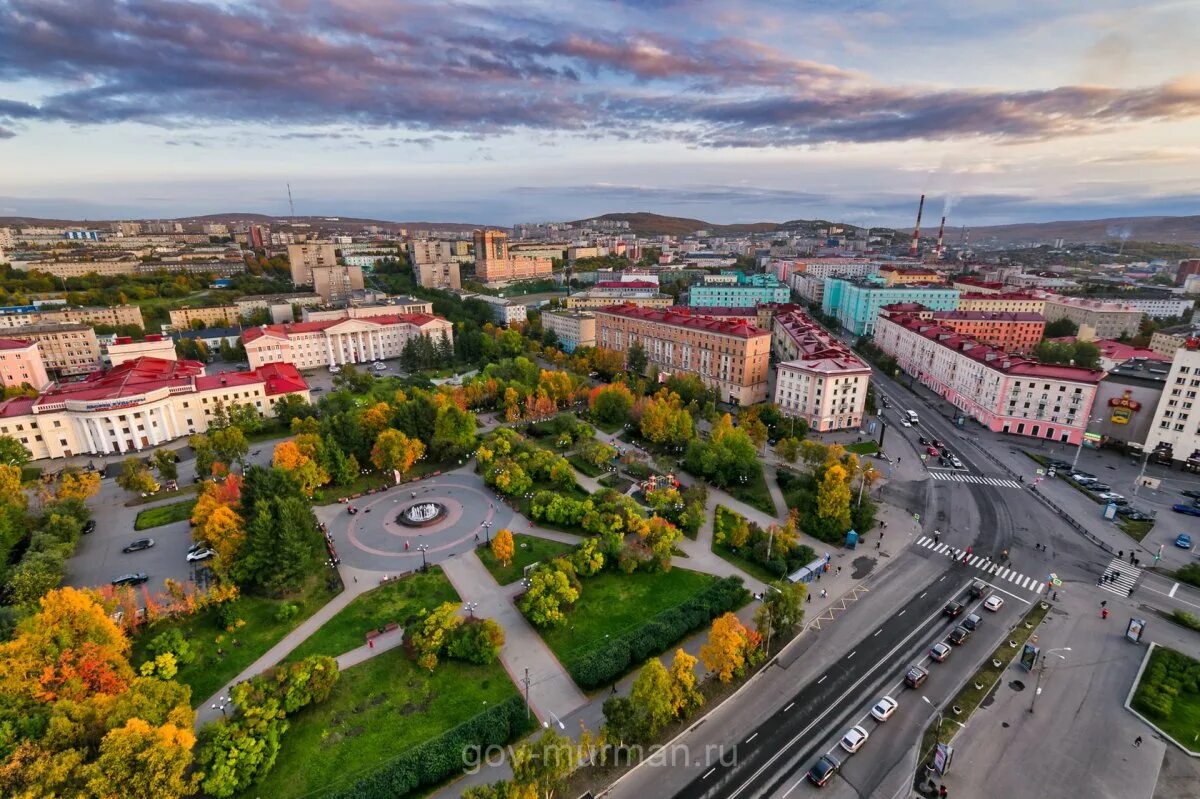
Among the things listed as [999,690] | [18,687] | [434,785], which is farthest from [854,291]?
[18,687]

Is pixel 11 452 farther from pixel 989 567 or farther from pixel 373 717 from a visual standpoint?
pixel 989 567

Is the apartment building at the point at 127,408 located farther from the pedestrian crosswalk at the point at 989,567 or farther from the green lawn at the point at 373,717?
the pedestrian crosswalk at the point at 989,567

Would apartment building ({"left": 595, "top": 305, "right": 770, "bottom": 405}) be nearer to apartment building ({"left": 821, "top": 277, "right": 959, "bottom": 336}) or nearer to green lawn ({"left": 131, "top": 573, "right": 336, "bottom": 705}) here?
apartment building ({"left": 821, "top": 277, "right": 959, "bottom": 336})

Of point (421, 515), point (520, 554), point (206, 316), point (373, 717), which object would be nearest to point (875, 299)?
point (520, 554)

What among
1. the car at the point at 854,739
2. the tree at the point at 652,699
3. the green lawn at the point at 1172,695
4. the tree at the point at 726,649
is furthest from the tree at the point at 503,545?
the green lawn at the point at 1172,695

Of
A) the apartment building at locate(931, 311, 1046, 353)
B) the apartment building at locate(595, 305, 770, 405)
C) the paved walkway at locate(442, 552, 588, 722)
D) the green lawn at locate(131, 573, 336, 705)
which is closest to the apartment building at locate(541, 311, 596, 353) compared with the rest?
the apartment building at locate(595, 305, 770, 405)

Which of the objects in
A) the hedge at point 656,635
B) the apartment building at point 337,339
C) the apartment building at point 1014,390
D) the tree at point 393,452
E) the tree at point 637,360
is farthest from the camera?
the apartment building at point 337,339
